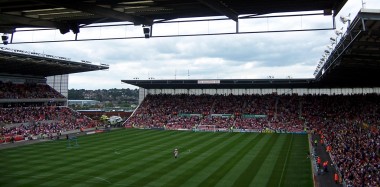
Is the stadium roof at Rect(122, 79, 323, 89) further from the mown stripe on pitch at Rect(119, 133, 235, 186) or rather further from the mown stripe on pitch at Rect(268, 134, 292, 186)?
the mown stripe on pitch at Rect(268, 134, 292, 186)

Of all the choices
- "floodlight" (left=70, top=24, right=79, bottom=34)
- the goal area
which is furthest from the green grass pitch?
the goal area

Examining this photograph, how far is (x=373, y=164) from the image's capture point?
25.0 metres

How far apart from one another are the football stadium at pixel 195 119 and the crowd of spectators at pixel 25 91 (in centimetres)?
35

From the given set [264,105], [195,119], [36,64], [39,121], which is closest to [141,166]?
[36,64]

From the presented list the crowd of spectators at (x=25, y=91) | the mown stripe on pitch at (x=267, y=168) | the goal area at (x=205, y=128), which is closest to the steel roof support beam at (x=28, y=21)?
the mown stripe on pitch at (x=267, y=168)

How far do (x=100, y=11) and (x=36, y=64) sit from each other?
179ft

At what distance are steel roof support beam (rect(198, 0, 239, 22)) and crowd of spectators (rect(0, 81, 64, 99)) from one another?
6121 cm

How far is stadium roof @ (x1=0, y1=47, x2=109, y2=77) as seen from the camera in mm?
51956

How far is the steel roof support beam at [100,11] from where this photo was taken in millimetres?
10199

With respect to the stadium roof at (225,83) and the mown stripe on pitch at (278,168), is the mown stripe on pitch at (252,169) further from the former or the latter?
the stadium roof at (225,83)

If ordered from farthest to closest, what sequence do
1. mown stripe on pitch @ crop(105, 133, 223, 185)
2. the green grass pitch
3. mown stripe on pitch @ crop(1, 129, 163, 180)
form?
mown stripe on pitch @ crop(1, 129, 163, 180) < mown stripe on pitch @ crop(105, 133, 223, 185) < the green grass pitch

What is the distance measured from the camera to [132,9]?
38.2ft

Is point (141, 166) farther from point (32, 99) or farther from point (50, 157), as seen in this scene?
point (32, 99)

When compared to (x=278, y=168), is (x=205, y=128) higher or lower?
higher
